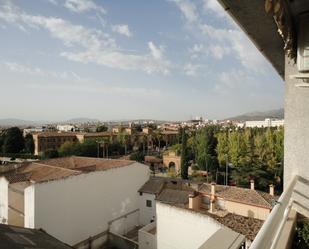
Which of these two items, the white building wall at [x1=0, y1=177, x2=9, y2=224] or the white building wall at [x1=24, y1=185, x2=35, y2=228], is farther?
the white building wall at [x1=0, y1=177, x2=9, y2=224]

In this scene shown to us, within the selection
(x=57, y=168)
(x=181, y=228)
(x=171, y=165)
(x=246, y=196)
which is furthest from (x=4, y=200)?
(x=171, y=165)

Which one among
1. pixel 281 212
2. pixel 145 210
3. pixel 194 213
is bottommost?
pixel 145 210

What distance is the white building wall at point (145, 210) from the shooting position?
17.9 metres

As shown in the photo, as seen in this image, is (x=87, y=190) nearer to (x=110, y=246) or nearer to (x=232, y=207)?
(x=110, y=246)

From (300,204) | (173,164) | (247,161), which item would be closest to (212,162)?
(247,161)

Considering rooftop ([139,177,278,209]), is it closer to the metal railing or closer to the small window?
the small window

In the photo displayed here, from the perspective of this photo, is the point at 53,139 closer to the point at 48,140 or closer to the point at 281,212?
the point at 48,140

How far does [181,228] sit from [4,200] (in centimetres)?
951

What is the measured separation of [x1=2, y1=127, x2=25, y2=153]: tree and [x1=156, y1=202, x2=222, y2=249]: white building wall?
3565cm

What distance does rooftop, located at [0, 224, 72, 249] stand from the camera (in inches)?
376

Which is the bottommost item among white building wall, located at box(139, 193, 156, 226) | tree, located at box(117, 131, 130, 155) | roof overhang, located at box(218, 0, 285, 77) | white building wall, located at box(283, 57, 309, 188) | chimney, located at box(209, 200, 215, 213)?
white building wall, located at box(139, 193, 156, 226)

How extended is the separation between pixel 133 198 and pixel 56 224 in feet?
17.6

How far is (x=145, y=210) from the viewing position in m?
18.2

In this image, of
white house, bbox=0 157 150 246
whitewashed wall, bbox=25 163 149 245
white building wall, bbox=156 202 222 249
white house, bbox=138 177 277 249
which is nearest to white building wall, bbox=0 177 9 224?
white house, bbox=0 157 150 246
